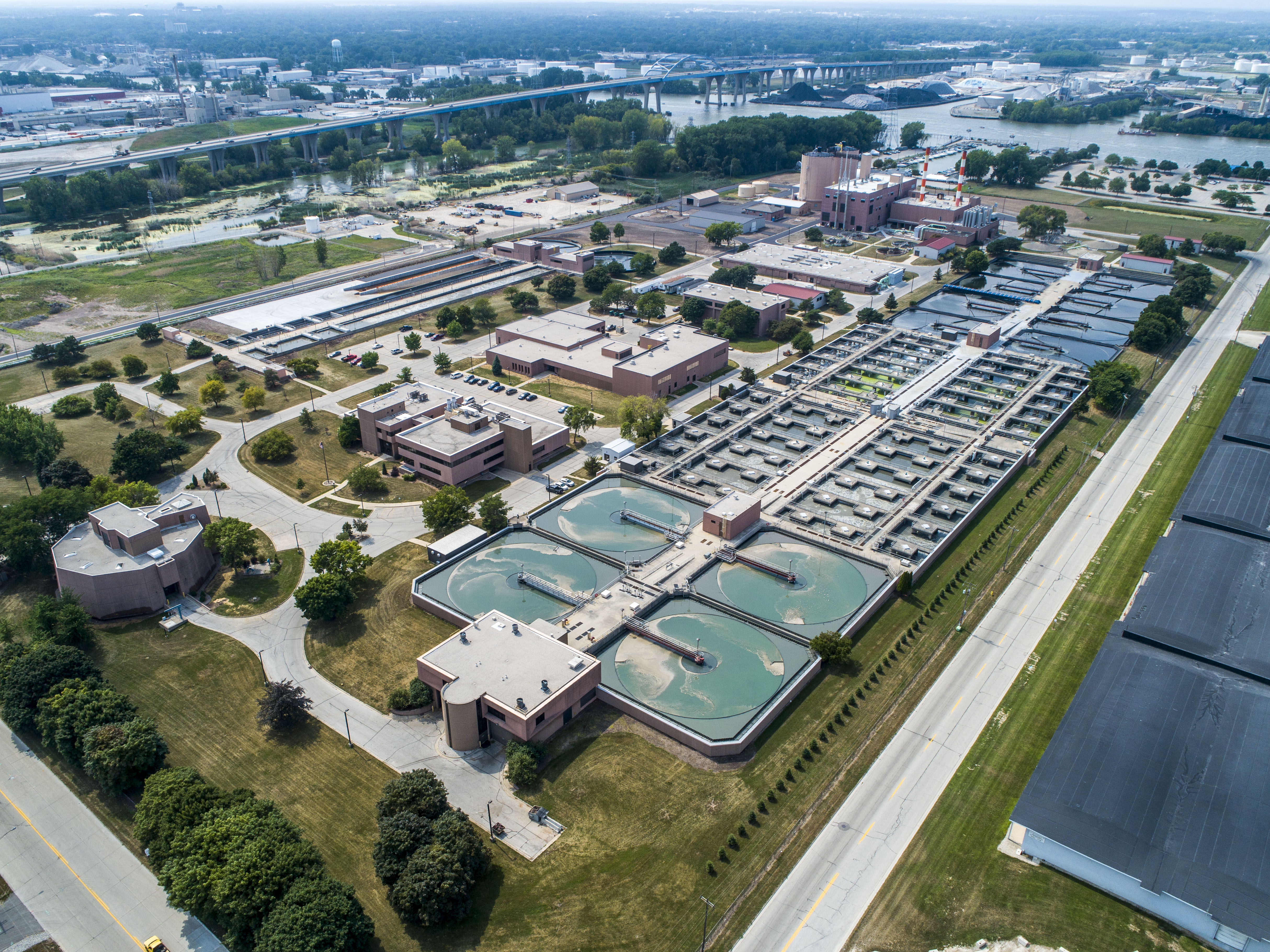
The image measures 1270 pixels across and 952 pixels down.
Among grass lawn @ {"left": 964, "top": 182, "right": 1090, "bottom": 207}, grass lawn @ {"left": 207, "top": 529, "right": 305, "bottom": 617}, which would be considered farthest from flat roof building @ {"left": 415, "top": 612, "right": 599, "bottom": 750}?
grass lawn @ {"left": 964, "top": 182, "right": 1090, "bottom": 207}

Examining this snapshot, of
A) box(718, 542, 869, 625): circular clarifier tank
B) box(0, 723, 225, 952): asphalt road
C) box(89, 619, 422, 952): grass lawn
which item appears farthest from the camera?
box(718, 542, 869, 625): circular clarifier tank

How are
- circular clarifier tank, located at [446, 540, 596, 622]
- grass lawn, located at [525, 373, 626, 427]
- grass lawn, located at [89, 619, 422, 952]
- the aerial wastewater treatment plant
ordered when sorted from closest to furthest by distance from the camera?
grass lawn, located at [89, 619, 422, 952], the aerial wastewater treatment plant, circular clarifier tank, located at [446, 540, 596, 622], grass lawn, located at [525, 373, 626, 427]

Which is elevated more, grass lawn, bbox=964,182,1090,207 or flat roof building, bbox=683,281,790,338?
grass lawn, bbox=964,182,1090,207

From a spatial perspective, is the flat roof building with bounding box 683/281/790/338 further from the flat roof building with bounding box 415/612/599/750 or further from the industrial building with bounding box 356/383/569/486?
the flat roof building with bounding box 415/612/599/750

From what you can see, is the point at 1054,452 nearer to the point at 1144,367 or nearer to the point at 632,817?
the point at 1144,367

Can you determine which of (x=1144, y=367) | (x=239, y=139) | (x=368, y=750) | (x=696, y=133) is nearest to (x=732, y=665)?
(x=368, y=750)

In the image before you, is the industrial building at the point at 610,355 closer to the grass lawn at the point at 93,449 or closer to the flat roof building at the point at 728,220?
the grass lawn at the point at 93,449

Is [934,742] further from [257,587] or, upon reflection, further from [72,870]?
[257,587]
